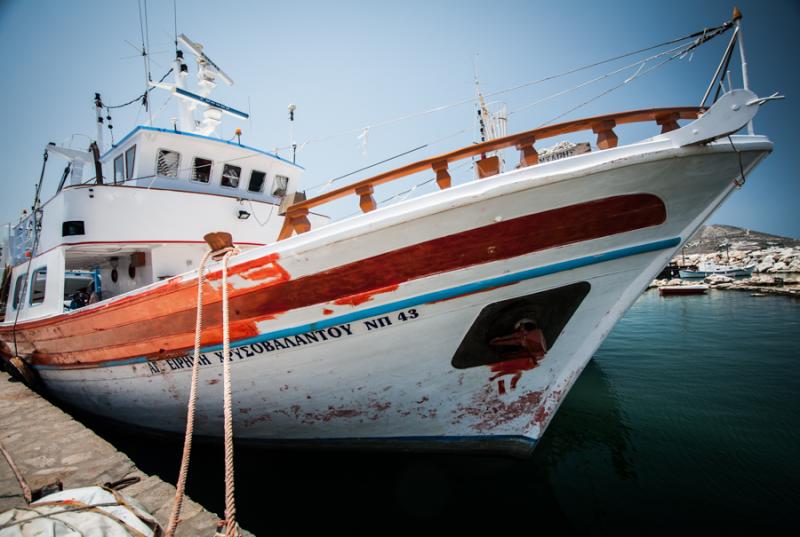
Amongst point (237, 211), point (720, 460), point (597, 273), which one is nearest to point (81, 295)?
point (237, 211)

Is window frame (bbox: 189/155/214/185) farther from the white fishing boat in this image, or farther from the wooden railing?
the wooden railing

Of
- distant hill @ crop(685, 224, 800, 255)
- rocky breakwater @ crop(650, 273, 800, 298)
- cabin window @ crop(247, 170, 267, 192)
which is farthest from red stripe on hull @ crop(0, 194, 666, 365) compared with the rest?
distant hill @ crop(685, 224, 800, 255)

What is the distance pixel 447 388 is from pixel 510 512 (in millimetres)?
1324

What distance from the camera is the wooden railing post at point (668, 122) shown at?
2404 millimetres

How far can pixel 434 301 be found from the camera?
2.46 m

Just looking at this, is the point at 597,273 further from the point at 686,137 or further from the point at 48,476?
the point at 48,476

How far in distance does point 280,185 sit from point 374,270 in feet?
18.4

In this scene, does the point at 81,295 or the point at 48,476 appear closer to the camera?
the point at 48,476

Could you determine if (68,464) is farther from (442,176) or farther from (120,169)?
(120,169)

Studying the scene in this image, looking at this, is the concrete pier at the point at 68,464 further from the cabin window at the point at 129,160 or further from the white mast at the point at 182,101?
the white mast at the point at 182,101

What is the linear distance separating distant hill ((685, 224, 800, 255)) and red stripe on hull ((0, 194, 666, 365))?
68.5 meters

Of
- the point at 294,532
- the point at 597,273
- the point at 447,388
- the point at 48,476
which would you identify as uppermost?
the point at 597,273

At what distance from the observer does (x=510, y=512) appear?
2.97 meters

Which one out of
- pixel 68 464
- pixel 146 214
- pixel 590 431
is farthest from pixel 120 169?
pixel 590 431
